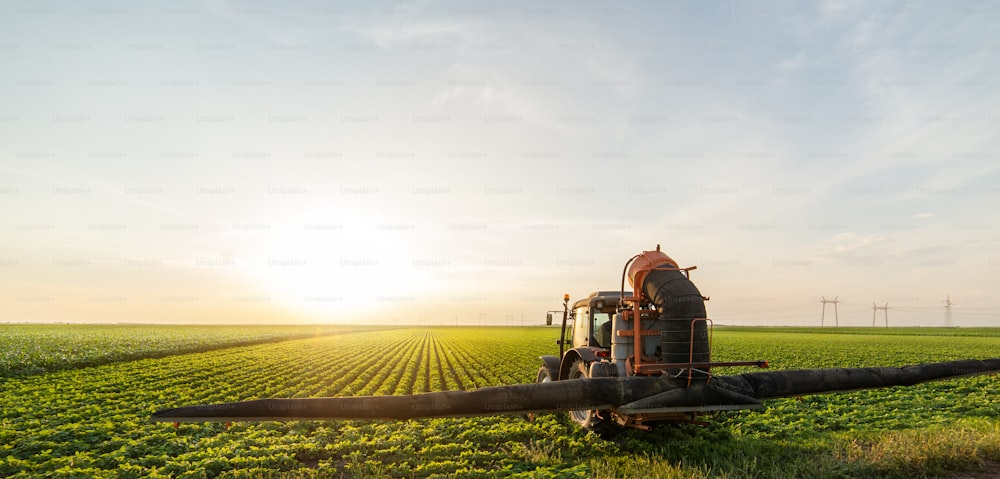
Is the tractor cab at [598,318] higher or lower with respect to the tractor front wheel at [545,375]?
higher

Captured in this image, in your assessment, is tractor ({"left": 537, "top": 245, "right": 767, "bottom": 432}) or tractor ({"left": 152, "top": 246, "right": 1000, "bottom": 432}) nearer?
tractor ({"left": 152, "top": 246, "right": 1000, "bottom": 432})

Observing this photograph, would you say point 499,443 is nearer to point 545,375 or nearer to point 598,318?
point 545,375

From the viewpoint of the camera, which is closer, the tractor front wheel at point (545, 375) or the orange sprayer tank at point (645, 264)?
the orange sprayer tank at point (645, 264)

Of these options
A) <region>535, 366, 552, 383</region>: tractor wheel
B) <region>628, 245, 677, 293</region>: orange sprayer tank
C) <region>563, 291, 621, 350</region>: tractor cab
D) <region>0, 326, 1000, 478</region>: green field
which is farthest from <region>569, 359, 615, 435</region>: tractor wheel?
<region>628, 245, 677, 293</region>: orange sprayer tank

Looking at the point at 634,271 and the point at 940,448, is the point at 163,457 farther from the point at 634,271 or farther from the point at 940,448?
the point at 940,448

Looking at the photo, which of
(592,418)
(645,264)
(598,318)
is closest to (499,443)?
(592,418)

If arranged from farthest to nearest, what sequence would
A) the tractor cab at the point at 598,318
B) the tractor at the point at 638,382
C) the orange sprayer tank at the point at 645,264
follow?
the tractor cab at the point at 598,318
the orange sprayer tank at the point at 645,264
the tractor at the point at 638,382

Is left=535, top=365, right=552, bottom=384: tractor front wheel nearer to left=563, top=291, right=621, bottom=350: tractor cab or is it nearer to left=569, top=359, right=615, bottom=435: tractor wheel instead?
left=563, top=291, right=621, bottom=350: tractor cab

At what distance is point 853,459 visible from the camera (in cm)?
787

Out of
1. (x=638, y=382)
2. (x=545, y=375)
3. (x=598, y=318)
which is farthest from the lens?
(x=545, y=375)

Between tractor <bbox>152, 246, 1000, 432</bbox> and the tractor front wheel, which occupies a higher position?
tractor <bbox>152, 246, 1000, 432</bbox>

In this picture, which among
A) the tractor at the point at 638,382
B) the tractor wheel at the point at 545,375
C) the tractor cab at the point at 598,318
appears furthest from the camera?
the tractor wheel at the point at 545,375

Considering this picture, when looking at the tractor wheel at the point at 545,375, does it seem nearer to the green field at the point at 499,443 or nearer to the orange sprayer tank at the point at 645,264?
the green field at the point at 499,443

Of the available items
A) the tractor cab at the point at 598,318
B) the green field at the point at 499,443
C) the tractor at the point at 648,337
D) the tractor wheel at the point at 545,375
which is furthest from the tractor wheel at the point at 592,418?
the tractor wheel at the point at 545,375
